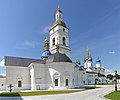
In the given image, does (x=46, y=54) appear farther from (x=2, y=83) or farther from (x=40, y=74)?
(x=2, y=83)

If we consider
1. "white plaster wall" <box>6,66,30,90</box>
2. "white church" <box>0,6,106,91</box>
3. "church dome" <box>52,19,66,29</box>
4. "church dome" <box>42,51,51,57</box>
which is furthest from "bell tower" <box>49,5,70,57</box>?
"white plaster wall" <box>6,66,30,90</box>

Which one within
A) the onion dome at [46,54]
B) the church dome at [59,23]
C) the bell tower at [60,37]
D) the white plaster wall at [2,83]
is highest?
the church dome at [59,23]

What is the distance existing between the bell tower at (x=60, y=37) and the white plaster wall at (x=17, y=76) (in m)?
14.7

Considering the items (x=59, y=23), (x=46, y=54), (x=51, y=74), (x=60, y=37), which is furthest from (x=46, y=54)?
(x=51, y=74)

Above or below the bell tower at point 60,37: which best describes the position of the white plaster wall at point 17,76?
below

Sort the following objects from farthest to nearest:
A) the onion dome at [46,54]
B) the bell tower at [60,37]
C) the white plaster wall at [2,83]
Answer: the onion dome at [46,54] → the bell tower at [60,37] → the white plaster wall at [2,83]

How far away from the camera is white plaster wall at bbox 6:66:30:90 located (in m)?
34.2

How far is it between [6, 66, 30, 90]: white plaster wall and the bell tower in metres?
14.7

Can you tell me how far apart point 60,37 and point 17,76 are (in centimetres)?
1904

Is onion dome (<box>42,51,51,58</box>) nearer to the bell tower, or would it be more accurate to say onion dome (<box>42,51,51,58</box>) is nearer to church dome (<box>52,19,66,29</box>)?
the bell tower

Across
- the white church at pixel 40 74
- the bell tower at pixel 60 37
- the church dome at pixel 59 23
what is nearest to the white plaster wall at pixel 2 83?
the white church at pixel 40 74

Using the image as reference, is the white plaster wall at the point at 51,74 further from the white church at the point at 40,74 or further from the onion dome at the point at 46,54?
the onion dome at the point at 46,54

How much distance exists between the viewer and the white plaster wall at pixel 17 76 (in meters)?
34.2

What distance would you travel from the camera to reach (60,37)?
48375mm
